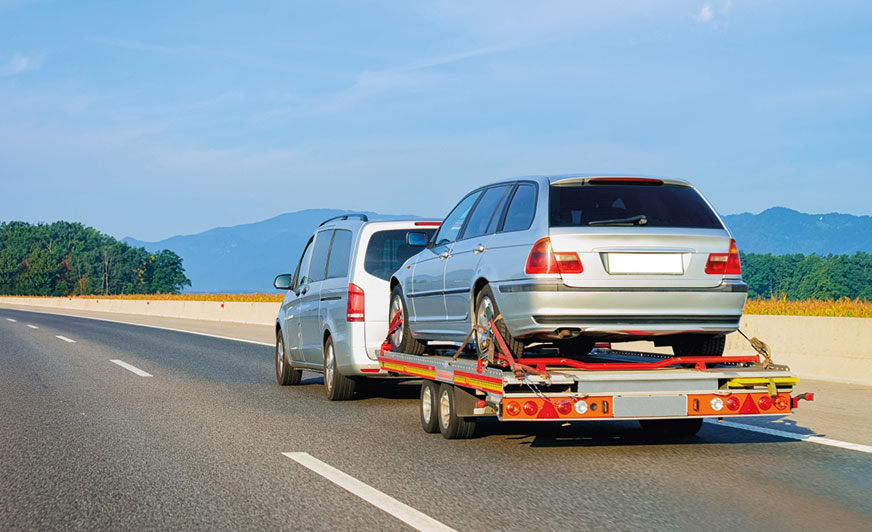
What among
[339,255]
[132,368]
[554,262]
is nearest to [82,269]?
[132,368]

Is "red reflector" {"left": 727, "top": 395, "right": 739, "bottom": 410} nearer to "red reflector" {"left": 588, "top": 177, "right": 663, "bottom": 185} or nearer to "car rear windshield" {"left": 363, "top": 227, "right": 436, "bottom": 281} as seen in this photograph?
"red reflector" {"left": 588, "top": 177, "right": 663, "bottom": 185}

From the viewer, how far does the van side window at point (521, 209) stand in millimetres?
7233

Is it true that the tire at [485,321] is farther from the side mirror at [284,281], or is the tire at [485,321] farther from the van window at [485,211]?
the side mirror at [284,281]

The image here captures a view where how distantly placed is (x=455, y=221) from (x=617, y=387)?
2.82 meters

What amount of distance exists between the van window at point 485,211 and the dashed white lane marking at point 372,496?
238 centimetres

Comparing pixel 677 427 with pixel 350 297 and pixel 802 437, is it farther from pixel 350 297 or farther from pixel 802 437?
pixel 350 297

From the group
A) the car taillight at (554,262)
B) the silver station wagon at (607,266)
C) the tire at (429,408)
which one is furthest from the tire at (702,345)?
the tire at (429,408)

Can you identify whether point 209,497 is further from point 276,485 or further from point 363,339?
point 363,339

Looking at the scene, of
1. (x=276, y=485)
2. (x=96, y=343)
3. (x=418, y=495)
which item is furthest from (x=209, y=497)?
(x=96, y=343)

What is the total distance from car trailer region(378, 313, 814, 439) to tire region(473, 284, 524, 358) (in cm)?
6

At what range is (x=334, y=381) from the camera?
1062cm

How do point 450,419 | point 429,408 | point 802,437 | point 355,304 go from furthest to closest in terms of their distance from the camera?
1. point 355,304
2. point 429,408
3. point 802,437
4. point 450,419

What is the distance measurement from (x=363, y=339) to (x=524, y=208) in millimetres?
3345

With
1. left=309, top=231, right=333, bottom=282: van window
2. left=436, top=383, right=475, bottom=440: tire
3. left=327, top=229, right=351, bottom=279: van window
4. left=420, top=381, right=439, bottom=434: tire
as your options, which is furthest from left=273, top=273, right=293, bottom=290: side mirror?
left=436, top=383, right=475, bottom=440: tire
